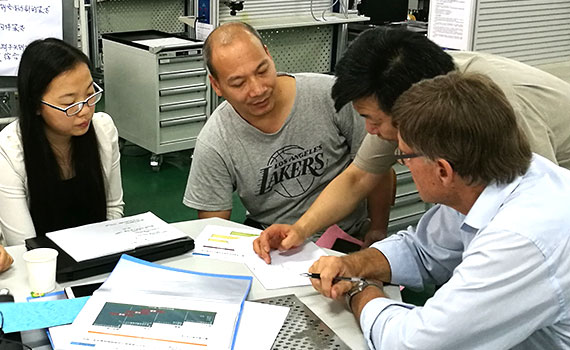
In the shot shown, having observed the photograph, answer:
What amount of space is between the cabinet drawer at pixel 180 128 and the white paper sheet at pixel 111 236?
2.47m

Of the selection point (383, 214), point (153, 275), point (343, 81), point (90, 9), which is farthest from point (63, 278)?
point (90, 9)

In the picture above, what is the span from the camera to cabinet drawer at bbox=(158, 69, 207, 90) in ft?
13.7

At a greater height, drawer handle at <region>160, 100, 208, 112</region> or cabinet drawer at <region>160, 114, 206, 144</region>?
drawer handle at <region>160, 100, 208, 112</region>

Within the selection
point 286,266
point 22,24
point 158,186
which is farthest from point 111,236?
point 158,186

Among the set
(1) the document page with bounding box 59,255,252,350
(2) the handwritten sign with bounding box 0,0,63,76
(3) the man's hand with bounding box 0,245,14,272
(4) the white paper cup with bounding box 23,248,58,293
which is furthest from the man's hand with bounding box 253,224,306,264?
(2) the handwritten sign with bounding box 0,0,63,76

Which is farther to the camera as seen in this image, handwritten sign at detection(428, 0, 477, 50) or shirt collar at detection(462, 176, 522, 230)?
handwritten sign at detection(428, 0, 477, 50)

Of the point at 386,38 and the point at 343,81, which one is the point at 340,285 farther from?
the point at 386,38

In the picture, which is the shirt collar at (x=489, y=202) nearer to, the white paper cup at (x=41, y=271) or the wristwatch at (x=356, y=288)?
the wristwatch at (x=356, y=288)

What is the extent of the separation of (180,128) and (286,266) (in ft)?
9.28

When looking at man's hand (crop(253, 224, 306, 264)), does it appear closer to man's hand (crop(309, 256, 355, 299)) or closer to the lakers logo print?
man's hand (crop(309, 256, 355, 299))

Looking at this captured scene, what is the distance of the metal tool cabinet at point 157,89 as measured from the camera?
4.18m

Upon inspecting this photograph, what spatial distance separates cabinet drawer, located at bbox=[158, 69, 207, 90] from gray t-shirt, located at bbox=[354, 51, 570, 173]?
269cm

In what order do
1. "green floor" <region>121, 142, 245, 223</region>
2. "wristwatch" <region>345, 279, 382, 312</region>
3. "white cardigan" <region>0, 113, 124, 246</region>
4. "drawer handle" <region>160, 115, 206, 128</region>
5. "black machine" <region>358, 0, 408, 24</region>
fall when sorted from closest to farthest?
"wristwatch" <region>345, 279, 382, 312</region>
"white cardigan" <region>0, 113, 124, 246</region>
"green floor" <region>121, 142, 245, 223</region>
"drawer handle" <region>160, 115, 206, 128</region>
"black machine" <region>358, 0, 408, 24</region>

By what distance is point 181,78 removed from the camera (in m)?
4.29
